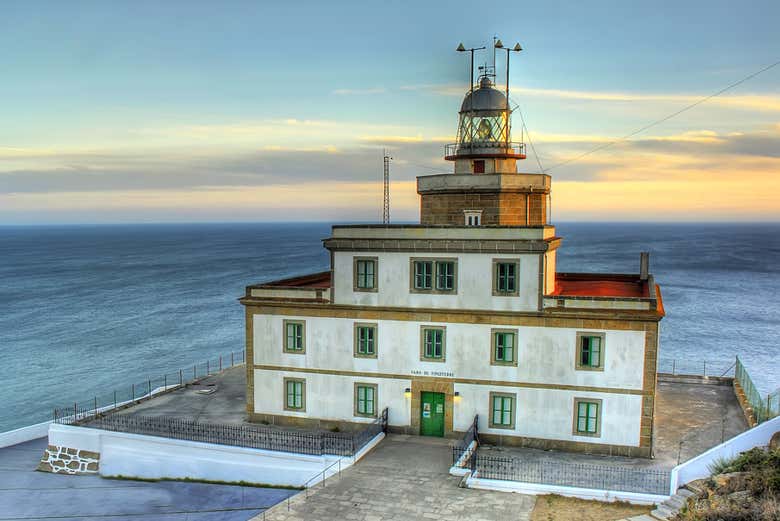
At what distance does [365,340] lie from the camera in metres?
26.8

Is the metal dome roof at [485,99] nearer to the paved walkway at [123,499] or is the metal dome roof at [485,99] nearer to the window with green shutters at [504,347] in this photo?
the window with green shutters at [504,347]

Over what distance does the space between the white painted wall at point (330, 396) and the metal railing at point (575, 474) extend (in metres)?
4.49

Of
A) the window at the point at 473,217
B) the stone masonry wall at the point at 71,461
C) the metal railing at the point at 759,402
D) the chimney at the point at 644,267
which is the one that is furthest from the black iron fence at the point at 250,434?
the chimney at the point at 644,267

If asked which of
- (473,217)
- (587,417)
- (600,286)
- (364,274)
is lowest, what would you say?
(587,417)

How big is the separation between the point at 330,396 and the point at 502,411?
284 inches

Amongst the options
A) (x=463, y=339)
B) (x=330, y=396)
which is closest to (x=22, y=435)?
(x=330, y=396)

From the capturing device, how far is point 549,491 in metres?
20.4

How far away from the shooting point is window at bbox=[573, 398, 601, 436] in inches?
953

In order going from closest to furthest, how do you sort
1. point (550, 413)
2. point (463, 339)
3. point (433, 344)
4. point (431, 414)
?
point (550, 413), point (463, 339), point (433, 344), point (431, 414)

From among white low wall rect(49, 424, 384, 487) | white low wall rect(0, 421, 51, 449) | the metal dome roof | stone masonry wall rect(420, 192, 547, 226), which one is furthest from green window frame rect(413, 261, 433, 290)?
white low wall rect(0, 421, 51, 449)

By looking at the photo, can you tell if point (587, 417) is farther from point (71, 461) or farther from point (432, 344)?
point (71, 461)

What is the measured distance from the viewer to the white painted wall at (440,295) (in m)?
24.8

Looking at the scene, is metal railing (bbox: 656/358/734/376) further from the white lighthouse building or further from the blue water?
the white lighthouse building

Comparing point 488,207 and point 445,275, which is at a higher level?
point 488,207
